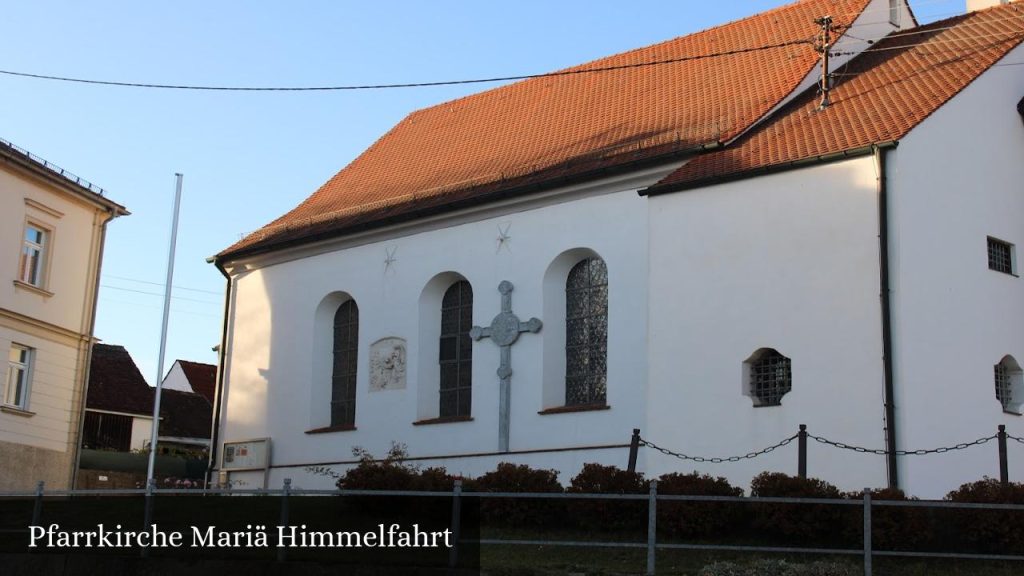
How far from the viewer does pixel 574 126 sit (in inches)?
993

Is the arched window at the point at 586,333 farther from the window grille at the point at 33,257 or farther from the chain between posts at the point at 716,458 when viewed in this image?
the window grille at the point at 33,257

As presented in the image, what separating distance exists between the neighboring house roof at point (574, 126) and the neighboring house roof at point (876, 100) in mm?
682

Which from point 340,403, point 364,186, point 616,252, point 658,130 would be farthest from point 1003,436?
point 364,186

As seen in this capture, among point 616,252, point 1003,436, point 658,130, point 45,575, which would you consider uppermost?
point 658,130

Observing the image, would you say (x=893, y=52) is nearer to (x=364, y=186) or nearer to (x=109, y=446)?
(x=364, y=186)

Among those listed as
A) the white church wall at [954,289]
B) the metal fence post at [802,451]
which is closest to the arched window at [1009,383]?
the white church wall at [954,289]

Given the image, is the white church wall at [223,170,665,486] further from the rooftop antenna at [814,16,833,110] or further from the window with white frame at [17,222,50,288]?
the window with white frame at [17,222,50,288]

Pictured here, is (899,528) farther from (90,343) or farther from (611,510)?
(90,343)

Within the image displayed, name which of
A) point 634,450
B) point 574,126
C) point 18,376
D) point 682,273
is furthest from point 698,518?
point 18,376

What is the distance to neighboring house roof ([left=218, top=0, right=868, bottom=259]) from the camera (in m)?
22.5

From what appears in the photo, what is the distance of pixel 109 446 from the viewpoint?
138 feet

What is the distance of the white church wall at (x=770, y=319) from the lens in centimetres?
1775

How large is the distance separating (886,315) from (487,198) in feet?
27.3

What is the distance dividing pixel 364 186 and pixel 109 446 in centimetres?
1844
